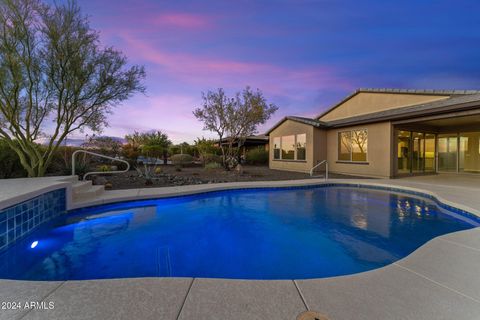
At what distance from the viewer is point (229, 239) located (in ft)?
14.4

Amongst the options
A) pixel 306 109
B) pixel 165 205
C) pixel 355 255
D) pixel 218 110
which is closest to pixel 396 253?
pixel 355 255

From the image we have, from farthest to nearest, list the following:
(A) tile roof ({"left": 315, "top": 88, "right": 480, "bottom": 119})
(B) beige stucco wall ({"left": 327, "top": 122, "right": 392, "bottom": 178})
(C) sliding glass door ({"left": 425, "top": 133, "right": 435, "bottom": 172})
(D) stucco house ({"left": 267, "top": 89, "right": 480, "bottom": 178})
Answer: (C) sliding glass door ({"left": 425, "top": 133, "right": 435, "bottom": 172}), (A) tile roof ({"left": 315, "top": 88, "right": 480, "bottom": 119}), (D) stucco house ({"left": 267, "top": 89, "right": 480, "bottom": 178}), (B) beige stucco wall ({"left": 327, "top": 122, "right": 392, "bottom": 178})

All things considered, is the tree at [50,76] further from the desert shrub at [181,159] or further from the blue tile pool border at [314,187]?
the desert shrub at [181,159]

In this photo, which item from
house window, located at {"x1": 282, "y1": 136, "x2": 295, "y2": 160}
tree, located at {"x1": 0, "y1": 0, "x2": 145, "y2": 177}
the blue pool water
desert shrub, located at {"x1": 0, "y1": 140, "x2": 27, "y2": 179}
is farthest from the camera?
house window, located at {"x1": 282, "y1": 136, "x2": 295, "y2": 160}

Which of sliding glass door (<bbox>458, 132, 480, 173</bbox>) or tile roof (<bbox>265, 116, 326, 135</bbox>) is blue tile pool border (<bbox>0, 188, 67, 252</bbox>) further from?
sliding glass door (<bbox>458, 132, 480, 173</bbox>)

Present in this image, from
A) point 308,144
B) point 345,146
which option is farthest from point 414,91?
point 308,144

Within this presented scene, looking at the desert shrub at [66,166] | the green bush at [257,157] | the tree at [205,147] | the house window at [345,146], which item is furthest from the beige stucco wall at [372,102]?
the desert shrub at [66,166]

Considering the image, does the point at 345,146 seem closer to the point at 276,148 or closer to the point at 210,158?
the point at 276,148

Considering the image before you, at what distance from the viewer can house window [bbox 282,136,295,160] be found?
14.4 metres

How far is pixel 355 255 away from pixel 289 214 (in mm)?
2355

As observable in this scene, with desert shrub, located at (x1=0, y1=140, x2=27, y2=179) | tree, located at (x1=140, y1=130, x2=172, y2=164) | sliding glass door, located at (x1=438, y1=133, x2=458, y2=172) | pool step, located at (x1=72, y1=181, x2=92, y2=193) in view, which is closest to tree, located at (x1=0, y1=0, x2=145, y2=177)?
desert shrub, located at (x1=0, y1=140, x2=27, y2=179)

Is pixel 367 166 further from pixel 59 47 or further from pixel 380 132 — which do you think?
pixel 59 47

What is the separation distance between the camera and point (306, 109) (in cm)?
1972

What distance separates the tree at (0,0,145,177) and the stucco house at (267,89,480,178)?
993 centimetres
